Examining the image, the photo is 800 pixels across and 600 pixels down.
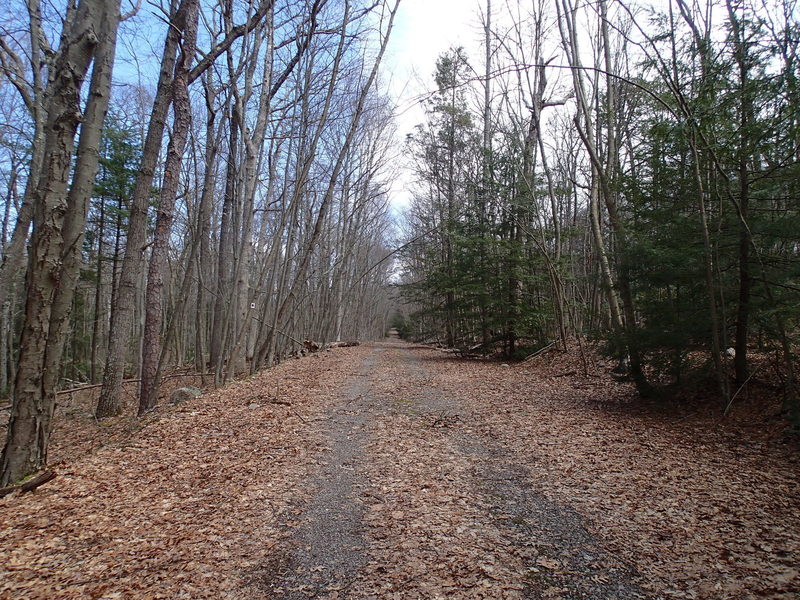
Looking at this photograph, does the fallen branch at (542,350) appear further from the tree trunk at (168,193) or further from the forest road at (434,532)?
the tree trunk at (168,193)

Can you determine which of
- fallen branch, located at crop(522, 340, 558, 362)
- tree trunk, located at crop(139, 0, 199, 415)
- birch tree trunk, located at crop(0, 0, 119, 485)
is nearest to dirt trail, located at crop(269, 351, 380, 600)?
Result: birch tree trunk, located at crop(0, 0, 119, 485)

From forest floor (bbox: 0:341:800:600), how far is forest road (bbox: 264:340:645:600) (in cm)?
2

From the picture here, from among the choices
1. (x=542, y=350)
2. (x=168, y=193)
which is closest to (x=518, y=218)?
(x=542, y=350)

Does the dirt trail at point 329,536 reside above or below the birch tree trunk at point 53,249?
below

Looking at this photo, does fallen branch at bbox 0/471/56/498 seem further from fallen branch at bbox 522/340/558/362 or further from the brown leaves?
fallen branch at bbox 522/340/558/362

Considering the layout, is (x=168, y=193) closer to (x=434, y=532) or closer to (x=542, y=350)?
(x=434, y=532)

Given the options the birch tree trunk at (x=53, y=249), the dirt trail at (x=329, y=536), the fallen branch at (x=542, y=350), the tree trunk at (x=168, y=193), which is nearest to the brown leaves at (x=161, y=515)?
the dirt trail at (x=329, y=536)

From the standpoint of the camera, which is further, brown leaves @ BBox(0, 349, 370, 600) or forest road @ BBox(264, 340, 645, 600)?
brown leaves @ BBox(0, 349, 370, 600)

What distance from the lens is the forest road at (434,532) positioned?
267 cm

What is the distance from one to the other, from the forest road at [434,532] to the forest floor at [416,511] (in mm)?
16

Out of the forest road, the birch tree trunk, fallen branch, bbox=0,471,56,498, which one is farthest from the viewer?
the birch tree trunk

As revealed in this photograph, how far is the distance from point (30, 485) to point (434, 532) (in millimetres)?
3778

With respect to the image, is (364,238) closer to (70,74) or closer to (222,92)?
(222,92)

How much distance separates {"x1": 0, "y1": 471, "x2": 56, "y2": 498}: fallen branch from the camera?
13.3 ft
